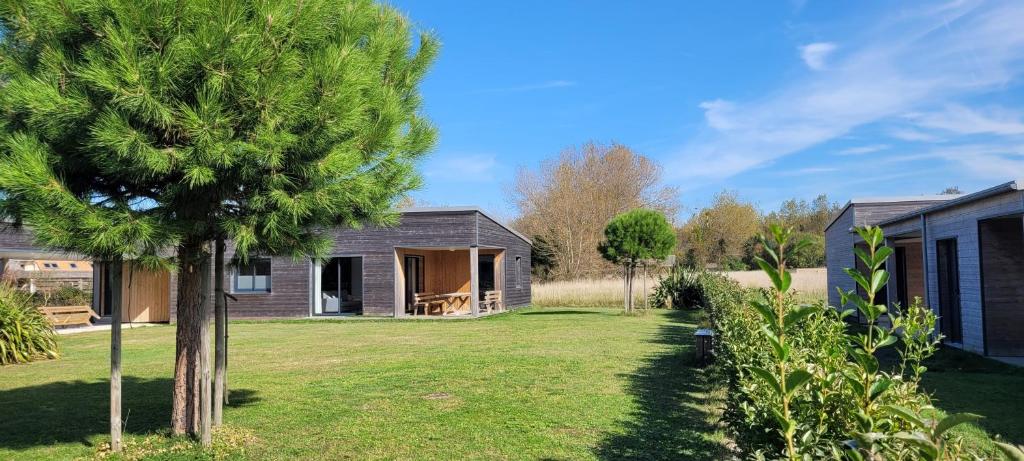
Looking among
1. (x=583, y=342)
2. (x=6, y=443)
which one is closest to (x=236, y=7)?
(x=6, y=443)

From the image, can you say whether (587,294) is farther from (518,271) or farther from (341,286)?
(341,286)

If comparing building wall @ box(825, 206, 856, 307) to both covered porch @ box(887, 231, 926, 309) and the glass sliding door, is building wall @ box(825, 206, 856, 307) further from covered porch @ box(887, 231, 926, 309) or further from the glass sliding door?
Answer: the glass sliding door

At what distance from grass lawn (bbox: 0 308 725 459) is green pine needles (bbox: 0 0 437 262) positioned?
182 centimetres

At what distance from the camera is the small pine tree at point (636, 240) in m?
20.1

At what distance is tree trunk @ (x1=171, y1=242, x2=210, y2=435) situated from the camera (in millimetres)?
5055

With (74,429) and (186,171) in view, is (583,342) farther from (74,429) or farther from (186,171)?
(186,171)

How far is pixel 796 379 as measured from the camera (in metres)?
1.87

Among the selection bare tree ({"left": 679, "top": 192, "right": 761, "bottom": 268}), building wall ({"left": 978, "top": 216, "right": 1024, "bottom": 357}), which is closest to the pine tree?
building wall ({"left": 978, "top": 216, "right": 1024, "bottom": 357})

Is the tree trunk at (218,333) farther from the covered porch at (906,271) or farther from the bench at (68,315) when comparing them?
the covered porch at (906,271)

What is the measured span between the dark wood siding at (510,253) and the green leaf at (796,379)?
1876 centimetres

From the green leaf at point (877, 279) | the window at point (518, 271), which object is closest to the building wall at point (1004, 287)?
the green leaf at point (877, 279)

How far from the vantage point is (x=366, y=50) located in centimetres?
507

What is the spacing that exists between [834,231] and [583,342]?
12.2 meters

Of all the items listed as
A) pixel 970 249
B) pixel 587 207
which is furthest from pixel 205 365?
pixel 587 207
